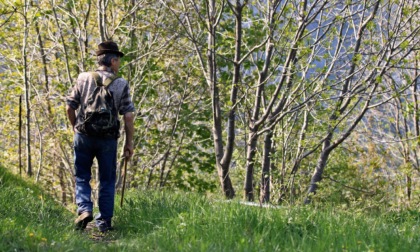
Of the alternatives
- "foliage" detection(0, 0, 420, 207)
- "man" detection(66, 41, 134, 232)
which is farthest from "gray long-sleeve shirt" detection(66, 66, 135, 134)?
"foliage" detection(0, 0, 420, 207)

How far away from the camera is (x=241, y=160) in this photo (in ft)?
38.6

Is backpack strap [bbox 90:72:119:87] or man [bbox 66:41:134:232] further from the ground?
backpack strap [bbox 90:72:119:87]

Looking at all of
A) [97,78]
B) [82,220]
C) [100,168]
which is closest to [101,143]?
[100,168]

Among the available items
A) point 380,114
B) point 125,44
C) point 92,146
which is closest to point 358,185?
point 380,114

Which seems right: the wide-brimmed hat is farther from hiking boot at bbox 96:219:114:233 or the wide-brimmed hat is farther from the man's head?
hiking boot at bbox 96:219:114:233

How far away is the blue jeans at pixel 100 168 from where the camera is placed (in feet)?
23.2

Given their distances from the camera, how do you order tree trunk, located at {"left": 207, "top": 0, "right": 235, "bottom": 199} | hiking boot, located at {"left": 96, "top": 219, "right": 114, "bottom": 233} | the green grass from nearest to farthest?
1. the green grass
2. hiking boot, located at {"left": 96, "top": 219, "right": 114, "bottom": 233}
3. tree trunk, located at {"left": 207, "top": 0, "right": 235, "bottom": 199}

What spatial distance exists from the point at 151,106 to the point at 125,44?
7.38ft

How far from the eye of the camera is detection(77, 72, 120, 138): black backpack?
6891 millimetres

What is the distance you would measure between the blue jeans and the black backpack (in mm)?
131

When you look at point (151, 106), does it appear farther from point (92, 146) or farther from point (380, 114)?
point (92, 146)

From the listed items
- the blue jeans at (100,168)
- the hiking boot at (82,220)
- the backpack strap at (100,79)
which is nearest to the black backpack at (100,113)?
the backpack strap at (100,79)

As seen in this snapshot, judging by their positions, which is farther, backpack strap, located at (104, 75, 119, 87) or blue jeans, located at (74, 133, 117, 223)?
blue jeans, located at (74, 133, 117, 223)

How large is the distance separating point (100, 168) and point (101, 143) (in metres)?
0.32
